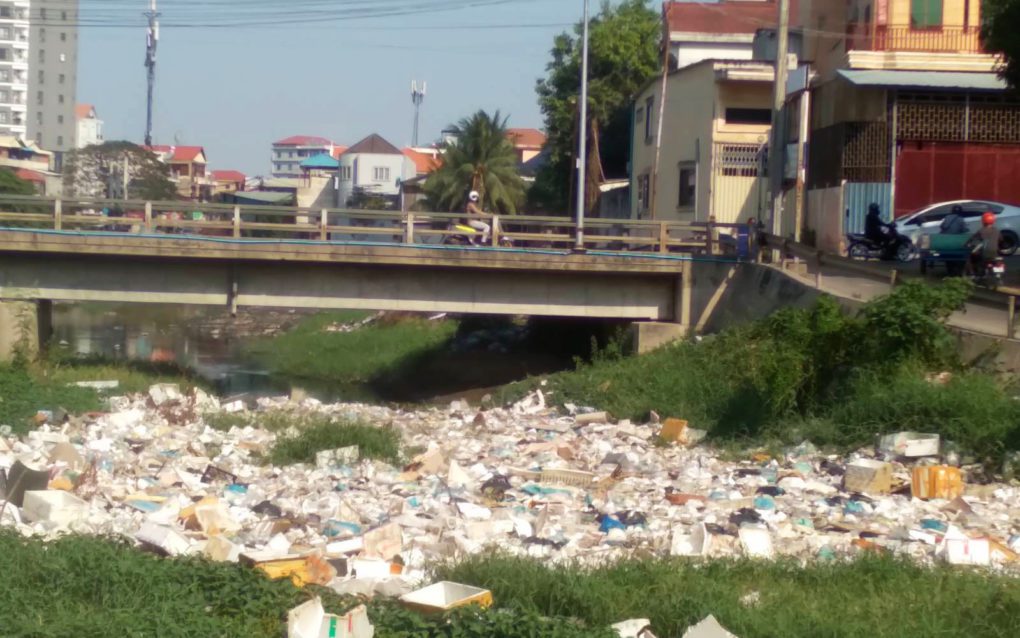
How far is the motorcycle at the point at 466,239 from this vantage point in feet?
81.9

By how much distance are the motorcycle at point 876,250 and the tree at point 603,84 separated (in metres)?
25.8

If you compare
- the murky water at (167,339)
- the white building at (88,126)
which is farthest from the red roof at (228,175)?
the murky water at (167,339)

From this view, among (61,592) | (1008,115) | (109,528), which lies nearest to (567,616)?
(61,592)

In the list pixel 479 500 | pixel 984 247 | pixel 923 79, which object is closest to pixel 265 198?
pixel 923 79

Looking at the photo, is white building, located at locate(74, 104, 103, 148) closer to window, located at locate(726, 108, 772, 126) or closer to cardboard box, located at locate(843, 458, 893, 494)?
window, located at locate(726, 108, 772, 126)

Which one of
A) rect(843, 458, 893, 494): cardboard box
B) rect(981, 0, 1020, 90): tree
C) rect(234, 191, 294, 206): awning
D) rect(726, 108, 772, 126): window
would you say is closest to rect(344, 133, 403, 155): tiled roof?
rect(234, 191, 294, 206): awning

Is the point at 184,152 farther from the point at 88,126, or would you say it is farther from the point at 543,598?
the point at 543,598

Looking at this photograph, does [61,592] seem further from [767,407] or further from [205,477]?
[767,407]

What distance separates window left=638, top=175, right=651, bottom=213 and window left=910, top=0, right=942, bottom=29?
1124 cm

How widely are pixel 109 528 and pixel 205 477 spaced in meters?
3.68

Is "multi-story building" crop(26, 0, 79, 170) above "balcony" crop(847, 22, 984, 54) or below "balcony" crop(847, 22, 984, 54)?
above

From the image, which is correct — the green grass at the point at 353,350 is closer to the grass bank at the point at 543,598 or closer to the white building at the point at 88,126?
the grass bank at the point at 543,598

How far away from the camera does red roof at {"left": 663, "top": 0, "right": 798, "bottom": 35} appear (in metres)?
45.7

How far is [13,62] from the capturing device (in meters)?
106
